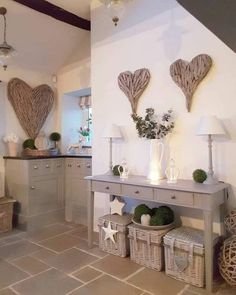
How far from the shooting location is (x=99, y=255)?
2791 millimetres

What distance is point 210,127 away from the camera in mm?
2266

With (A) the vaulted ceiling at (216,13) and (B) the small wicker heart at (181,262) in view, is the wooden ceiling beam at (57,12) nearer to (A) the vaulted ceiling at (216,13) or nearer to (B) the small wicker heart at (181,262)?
(A) the vaulted ceiling at (216,13)

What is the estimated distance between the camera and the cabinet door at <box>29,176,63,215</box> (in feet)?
12.2

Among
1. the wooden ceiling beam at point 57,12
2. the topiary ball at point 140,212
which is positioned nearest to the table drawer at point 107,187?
the topiary ball at point 140,212

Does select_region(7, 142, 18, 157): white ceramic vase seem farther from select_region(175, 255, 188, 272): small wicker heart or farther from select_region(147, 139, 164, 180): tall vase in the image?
select_region(175, 255, 188, 272): small wicker heart

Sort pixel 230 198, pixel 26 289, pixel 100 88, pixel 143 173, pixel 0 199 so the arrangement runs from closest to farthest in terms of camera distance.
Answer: pixel 26 289
pixel 230 198
pixel 143 173
pixel 100 88
pixel 0 199

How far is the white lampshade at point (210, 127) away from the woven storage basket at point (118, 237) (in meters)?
1.25

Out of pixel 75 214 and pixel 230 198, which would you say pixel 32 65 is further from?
pixel 230 198

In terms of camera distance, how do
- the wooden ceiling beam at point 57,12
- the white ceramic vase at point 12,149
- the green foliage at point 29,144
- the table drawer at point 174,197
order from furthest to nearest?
the green foliage at point 29,144
the white ceramic vase at point 12,149
the wooden ceiling beam at point 57,12
the table drawer at point 174,197

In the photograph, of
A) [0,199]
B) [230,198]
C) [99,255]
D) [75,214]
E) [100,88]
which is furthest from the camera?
[75,214]

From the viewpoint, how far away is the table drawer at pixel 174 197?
2.19m

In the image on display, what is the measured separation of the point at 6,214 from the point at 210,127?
2.94m

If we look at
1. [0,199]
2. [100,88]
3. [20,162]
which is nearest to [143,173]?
[100,88]

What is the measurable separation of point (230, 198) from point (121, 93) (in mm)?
1701
